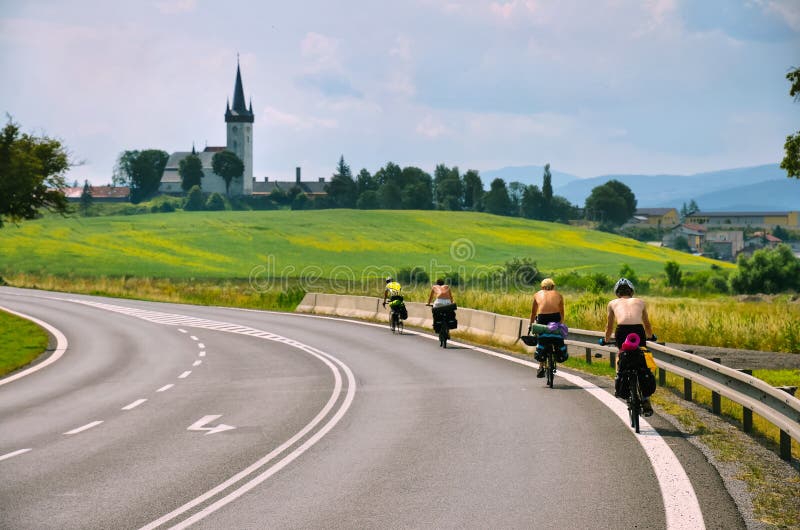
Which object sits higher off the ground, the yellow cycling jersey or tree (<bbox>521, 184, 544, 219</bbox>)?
tree (<bbox>521, 184, 544, 219</bbox>)

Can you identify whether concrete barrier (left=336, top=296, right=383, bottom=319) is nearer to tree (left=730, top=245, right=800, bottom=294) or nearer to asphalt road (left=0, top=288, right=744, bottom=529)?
asphalt road (left=0, top=288, right=744, bottom=529)

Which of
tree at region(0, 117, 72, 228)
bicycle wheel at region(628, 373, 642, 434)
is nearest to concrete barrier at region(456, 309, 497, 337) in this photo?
bicycle wheel at region(628, 373, 642, 434)

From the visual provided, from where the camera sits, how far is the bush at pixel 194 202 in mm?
163000

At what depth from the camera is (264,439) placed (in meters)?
11.4

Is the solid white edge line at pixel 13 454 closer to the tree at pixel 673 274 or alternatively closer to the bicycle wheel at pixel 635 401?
the bicycle wheel at pixel 635 401

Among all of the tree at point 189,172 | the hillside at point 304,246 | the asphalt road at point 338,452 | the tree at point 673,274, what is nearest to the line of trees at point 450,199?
the tree at point 189,172

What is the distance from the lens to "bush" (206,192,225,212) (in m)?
164

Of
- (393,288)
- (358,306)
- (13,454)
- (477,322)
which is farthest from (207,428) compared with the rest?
(358,306)

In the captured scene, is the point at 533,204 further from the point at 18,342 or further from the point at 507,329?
the point at 18,342

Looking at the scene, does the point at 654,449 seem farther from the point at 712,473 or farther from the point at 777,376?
the point at 777,376

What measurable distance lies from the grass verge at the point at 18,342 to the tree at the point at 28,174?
11923mm

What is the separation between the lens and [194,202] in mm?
163625

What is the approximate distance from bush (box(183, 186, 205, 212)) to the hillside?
116 ft

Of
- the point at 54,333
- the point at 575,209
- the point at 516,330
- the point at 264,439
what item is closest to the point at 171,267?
the point at 54,333
